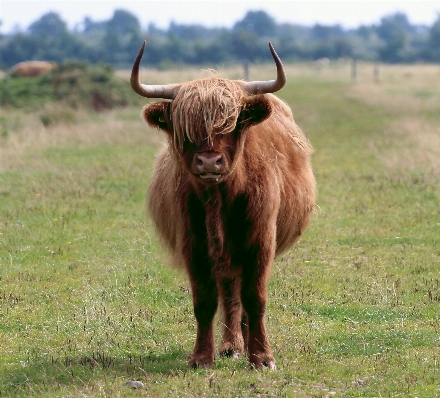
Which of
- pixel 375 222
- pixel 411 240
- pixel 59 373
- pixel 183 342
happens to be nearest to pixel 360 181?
pixel 375 222

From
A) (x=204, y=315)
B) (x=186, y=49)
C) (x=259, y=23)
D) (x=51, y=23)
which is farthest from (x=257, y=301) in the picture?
(x=259, y=23)

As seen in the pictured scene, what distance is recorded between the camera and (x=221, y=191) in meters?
5.46

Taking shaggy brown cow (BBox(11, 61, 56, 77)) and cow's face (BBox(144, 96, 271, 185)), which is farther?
shaggy brown cow (BBox(11, 61, 56, 77))

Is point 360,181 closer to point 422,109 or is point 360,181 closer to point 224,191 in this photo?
point 224,191

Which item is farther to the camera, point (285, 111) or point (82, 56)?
point (82, 56)

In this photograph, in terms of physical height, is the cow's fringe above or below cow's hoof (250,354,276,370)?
above

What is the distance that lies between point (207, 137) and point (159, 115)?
45 centimetres

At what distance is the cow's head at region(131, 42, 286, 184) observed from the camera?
5.23 metres

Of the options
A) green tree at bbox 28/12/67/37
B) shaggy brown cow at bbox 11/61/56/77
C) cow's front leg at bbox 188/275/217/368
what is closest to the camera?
cow's front leg at bbox 188/275/217/368

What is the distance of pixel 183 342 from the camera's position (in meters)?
6.33

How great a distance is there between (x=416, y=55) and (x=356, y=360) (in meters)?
81.2

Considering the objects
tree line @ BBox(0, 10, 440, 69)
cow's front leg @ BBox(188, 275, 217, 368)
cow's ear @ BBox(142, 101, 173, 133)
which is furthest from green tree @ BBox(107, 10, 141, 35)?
cow's front leg @ BBox(188, 275, 217, 368)

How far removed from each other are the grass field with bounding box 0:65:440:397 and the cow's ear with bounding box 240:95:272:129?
5.20 feet

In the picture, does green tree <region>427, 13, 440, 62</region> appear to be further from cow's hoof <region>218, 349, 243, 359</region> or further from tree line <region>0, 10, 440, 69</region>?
cow's hoof <region>218, 349, 243, 359</region>
